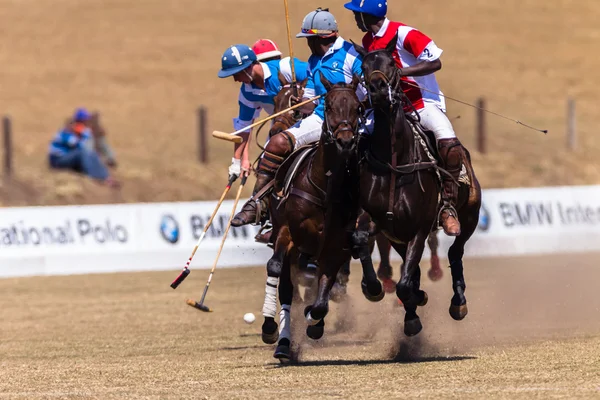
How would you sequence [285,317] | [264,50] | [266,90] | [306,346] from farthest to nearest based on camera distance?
[264,50] < [266,90] < [306,346] < [285,317]

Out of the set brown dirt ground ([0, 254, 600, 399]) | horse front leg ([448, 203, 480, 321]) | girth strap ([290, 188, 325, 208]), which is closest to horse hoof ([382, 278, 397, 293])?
brown dirt ground ([0, 254, 600, 399])

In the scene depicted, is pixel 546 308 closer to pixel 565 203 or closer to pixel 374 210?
pixel 374 210

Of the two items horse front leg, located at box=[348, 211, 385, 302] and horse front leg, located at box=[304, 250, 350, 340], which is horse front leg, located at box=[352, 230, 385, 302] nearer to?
horse front leg, located at box=[348, 211, 385, 302]

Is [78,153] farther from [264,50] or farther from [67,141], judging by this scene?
[264,50]

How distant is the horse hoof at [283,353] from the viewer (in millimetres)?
9742

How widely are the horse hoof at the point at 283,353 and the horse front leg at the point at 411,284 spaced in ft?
3.04

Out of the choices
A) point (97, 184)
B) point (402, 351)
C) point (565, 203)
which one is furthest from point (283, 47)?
point (402, 351)

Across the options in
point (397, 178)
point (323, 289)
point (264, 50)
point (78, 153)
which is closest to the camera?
point (397, 178)

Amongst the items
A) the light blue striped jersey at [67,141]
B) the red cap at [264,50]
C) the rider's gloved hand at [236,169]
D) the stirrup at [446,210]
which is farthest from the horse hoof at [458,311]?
the light blue striped jersey at [67,141]

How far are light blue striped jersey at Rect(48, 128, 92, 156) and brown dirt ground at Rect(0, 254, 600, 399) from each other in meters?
6.60

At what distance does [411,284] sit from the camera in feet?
30.6

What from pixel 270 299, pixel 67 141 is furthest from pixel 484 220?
pixel 270 299

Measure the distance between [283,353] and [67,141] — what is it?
1468 cm

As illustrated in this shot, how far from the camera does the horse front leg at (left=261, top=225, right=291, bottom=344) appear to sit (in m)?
9.81
